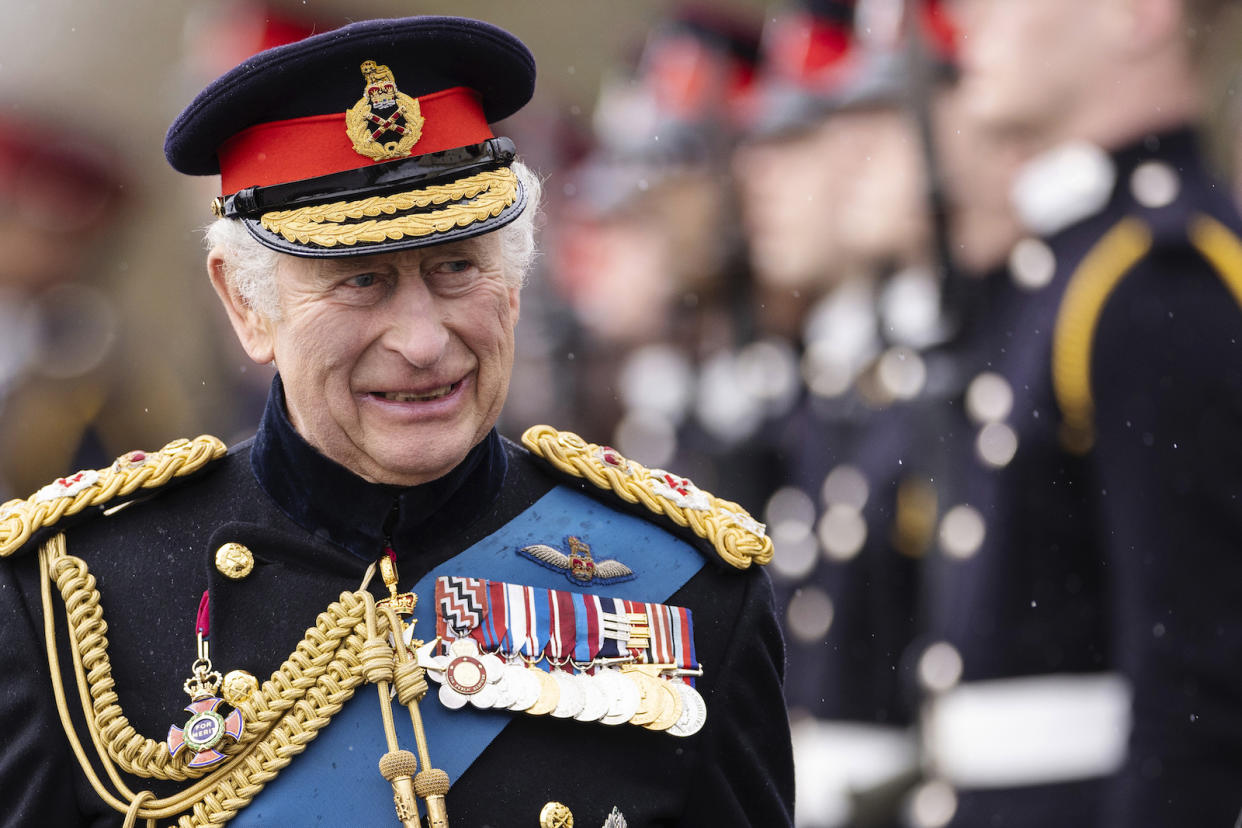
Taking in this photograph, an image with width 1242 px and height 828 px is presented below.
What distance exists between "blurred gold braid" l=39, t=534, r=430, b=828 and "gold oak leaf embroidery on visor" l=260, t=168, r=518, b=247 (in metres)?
0.54

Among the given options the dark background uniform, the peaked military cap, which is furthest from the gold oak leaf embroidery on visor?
the dark background uniform

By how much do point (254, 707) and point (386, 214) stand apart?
732 millimetres

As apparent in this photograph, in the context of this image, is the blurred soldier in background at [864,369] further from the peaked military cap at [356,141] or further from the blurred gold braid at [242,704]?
the blurred gold braid at [242,704]

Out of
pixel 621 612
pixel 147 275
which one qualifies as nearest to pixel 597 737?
pixel 621 612

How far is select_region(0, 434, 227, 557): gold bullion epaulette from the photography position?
274 centimetres

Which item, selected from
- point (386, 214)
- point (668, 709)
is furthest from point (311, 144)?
point (668, 709)

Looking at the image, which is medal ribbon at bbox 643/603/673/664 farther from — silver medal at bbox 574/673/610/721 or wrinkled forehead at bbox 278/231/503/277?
wrinkled forehead at bbox 278/231/503/277

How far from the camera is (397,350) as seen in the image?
2654 millimetres

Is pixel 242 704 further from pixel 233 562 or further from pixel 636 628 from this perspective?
pixel 636 628

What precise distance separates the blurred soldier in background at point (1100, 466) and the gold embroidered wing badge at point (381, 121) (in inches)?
91.8

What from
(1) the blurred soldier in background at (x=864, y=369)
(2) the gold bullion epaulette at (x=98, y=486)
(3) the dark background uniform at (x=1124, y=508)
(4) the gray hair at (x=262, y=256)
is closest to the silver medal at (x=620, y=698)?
(4) the gray hair at (x=262, y=256)

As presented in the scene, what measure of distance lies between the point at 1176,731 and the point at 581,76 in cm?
894

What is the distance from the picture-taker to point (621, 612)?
112 inches

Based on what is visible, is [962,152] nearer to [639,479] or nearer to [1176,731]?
[1176,731]
